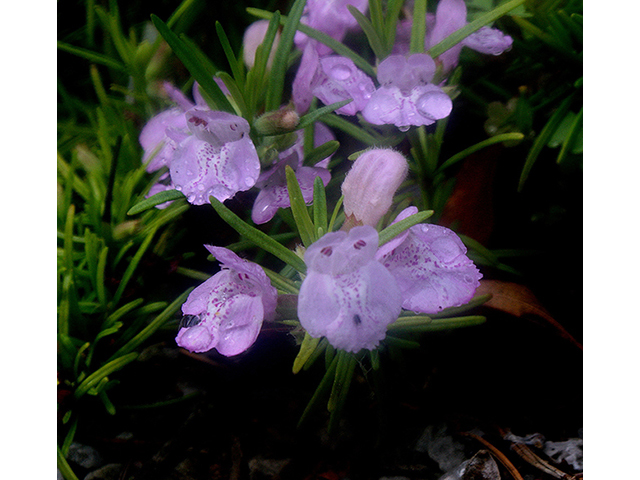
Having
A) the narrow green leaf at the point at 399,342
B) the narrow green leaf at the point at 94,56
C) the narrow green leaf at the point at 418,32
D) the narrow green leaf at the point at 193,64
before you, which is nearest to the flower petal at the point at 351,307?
the narrow green leaf at the point at 399,342

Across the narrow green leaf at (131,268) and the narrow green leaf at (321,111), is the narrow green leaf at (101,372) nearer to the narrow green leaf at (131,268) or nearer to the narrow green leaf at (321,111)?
the narrow green leaf at (131,268)

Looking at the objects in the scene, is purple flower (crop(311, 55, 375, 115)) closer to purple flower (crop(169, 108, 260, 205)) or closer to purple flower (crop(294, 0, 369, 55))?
purple flower (crop(294, 0, 369, 55))

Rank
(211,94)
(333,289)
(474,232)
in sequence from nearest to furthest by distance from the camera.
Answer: (333,289), (211,94), (474,232)

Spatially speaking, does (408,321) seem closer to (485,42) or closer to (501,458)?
(501,458)

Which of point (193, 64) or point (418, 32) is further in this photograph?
point (418, 32)

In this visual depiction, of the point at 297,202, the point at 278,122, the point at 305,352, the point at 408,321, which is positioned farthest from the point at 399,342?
the point at 278,122

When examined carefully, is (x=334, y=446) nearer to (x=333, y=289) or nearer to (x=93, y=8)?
(x=333, y=289)

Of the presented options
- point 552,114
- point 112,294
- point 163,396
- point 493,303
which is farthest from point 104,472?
point 552,114
